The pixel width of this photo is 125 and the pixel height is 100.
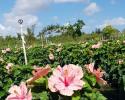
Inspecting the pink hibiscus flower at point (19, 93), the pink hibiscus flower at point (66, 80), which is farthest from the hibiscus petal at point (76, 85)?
the pink hibiscus flower at point (19, 93)

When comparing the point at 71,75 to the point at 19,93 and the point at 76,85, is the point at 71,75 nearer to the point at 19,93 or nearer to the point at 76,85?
the point at 76,85

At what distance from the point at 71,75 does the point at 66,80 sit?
0.04 m

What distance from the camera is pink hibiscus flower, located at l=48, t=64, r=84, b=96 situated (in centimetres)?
264

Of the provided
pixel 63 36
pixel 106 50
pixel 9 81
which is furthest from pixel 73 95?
pixel 63 36

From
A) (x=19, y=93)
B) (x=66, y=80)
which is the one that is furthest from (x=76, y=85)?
(x=19, y=93)

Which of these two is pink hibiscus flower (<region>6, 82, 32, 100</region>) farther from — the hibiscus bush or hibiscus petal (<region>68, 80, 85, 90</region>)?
hibiscus petal (<region>68, 80, 85, 90</region>)

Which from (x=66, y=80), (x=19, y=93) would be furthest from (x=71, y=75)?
(x=19, y=93)

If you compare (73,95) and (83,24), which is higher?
(83,24)

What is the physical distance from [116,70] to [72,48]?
3656 millimetres

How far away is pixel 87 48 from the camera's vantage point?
37.1 feet

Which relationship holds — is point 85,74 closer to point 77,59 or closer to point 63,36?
point 77,59

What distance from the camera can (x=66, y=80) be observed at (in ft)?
8.80

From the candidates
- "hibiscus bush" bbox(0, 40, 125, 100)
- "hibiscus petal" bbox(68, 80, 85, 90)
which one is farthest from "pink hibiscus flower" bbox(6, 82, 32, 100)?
"hibiscus petal" bbox(68, 80, 85, 90)

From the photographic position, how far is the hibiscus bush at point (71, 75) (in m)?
2.69
